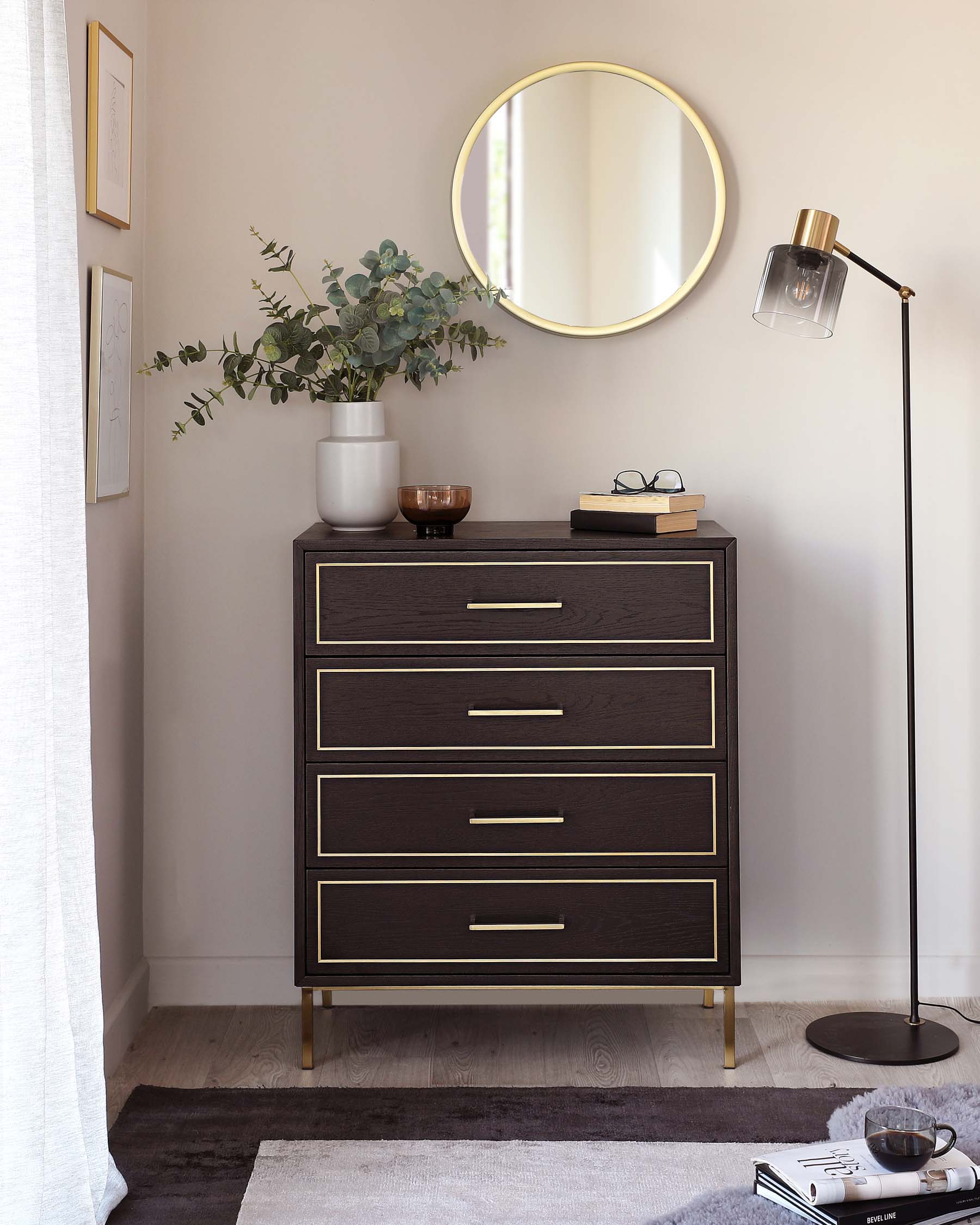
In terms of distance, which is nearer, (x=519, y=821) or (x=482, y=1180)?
(x=482, y=1180)

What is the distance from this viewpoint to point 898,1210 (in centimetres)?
128

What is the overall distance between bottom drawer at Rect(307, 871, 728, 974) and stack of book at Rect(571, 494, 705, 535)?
0.70 metres

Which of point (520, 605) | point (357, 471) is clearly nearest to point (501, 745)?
point (520, 605)

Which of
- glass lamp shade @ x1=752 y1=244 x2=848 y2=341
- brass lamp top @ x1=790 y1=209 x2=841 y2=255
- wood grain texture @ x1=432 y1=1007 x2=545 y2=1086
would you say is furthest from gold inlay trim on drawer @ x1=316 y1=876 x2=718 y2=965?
brass lamp top @ x1=790 y1=209 x2=841 y2=255

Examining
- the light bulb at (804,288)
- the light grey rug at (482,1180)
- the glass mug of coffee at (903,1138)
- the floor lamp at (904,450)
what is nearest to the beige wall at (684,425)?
the floor lamp at (904,450)

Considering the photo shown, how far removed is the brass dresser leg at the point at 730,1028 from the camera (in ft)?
8.15

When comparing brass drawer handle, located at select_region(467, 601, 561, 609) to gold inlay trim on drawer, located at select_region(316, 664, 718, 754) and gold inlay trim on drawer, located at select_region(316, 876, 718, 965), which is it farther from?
gold inlay trim on drawer, located at select_region(316, 876, 718, 965)

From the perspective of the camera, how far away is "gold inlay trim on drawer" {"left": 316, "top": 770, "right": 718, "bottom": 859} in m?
2.42

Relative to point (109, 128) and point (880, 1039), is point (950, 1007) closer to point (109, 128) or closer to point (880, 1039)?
point (880, 1039)

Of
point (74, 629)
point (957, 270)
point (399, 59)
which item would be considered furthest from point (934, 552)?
point (74, 629)

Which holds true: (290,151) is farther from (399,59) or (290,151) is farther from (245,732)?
(245,732)

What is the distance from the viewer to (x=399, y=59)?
2.72 metres

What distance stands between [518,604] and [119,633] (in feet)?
2.93

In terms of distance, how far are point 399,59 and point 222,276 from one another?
0.62m
